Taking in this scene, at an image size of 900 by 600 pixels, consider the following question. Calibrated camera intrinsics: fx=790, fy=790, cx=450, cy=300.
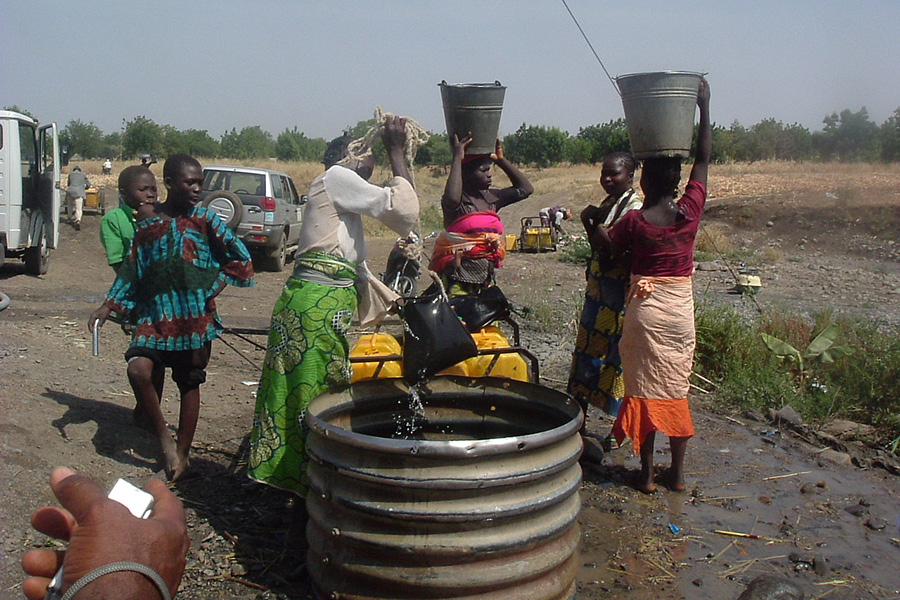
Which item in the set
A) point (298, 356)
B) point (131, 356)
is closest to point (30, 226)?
point (131, 356)

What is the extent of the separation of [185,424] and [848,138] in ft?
120

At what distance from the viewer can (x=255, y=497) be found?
12.9 feet

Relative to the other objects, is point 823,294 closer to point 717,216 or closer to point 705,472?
point 705,472

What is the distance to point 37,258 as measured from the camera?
1134cm

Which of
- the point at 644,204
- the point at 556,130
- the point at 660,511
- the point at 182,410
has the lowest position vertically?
the point at 660,511

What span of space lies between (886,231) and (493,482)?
17465 millimetres

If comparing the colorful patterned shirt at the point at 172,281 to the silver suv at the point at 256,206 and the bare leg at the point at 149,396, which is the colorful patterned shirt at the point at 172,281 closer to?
the bare leg at the point at 149,396

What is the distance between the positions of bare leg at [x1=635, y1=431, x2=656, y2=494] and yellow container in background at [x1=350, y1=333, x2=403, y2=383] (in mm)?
1373

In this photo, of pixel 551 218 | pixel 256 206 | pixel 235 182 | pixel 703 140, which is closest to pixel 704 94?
pixel 703 140

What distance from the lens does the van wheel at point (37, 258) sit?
11.2 m

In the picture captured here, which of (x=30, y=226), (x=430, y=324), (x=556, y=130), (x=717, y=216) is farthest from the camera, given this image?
(x=556, y=130)

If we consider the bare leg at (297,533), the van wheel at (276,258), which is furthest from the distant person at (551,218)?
the bare leg at (297,533)

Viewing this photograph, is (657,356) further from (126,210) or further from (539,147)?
(539,147)

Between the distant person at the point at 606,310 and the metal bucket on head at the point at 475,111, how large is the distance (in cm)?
68
